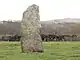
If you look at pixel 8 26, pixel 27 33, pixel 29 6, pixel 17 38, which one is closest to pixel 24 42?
pixel 27 33

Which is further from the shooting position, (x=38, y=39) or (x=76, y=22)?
(x=76, y=22)

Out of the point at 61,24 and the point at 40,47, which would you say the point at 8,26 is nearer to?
the point at 61,24

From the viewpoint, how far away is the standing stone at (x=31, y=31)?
25.6 meters

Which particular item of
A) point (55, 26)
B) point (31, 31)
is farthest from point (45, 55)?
point (55, 26)

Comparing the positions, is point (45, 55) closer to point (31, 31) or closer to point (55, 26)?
point (31, 31)

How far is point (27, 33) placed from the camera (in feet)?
85.5

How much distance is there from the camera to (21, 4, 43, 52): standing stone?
25625 millimetres

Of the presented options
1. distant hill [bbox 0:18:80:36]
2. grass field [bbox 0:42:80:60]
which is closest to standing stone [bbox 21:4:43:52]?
grass field [bbox 0:42:80:60]

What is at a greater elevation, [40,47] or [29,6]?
[29,6]


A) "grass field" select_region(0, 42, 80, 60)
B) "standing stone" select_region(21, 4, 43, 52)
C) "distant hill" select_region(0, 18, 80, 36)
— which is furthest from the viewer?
"distant hill" select_region(0, 18, 80, 36)

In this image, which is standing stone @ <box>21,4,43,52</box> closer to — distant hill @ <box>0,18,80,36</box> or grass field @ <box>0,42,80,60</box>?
grass field @ <box>0,42,80,60</box>

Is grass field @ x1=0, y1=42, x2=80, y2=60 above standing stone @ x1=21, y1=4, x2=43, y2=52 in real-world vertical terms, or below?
below

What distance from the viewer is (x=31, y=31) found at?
26.1 m

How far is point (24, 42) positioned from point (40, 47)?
1.07 metres
